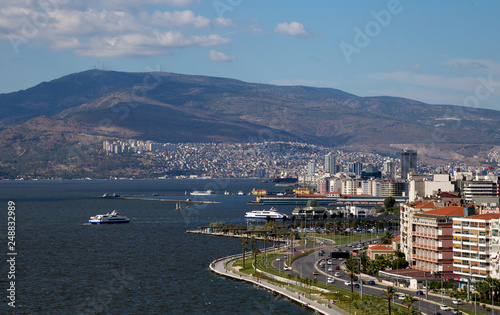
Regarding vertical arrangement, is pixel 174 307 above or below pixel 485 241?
below

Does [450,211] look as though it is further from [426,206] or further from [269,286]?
[269,286]

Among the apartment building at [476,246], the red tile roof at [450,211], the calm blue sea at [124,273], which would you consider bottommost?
the calm blue sea at [124,273]

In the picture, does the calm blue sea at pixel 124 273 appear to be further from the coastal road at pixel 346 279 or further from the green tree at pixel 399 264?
the green tree at pixel 399 264

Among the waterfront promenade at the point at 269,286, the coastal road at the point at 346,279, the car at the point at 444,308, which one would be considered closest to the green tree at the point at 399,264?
the coastal road at the point at 346,279

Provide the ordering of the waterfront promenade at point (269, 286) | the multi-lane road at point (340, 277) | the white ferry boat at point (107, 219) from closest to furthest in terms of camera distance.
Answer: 1. the multi-lane road at point (340, 277)
2. the waterfront promenade at point (269, 286)
3. the white ferry boat at point (107, 219)

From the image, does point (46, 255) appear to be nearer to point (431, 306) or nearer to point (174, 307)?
point (174, 307)

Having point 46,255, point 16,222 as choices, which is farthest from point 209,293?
point 16,222

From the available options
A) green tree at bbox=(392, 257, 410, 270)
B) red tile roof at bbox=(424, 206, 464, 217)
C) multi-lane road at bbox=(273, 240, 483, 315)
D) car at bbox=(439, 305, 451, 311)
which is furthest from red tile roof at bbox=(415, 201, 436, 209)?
car at bbox=(439, 305, 451, 311)
